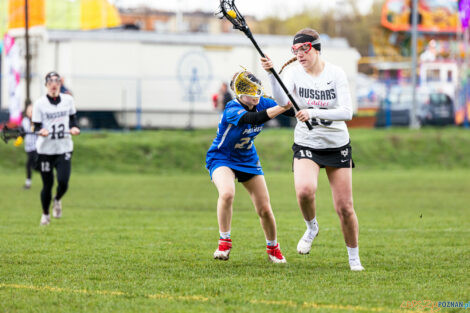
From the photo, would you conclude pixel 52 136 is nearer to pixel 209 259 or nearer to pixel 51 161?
pixel 51 161

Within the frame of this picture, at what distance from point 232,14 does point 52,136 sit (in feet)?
17.0

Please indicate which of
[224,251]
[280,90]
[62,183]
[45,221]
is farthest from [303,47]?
[45,221]

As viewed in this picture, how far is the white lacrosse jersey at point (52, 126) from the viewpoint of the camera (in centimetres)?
1217

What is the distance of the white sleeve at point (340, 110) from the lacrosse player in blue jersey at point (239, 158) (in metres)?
0.62

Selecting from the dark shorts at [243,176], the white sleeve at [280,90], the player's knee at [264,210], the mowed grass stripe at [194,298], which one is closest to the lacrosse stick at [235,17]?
the white sleeve at [280,90]

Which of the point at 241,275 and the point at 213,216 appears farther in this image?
the point at 213,216

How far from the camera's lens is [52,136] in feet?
40.0

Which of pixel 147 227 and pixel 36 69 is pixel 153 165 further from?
pixel 147 227

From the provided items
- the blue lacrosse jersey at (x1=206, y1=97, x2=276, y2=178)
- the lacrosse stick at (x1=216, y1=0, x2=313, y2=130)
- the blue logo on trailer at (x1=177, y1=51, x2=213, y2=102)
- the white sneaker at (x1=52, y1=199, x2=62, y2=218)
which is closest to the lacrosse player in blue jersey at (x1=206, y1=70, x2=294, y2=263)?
the blue lacrosse jersey at (x1=206, y1=97, x2=276, y2=178)

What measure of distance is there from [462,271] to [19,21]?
29.3 meters

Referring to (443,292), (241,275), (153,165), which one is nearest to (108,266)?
(241,275)

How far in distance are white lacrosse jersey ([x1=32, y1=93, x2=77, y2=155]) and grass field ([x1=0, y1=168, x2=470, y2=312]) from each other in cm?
121

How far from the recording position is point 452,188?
810 inches

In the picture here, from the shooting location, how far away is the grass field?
6332 mm
